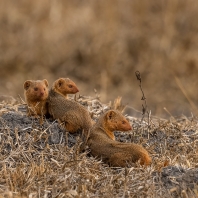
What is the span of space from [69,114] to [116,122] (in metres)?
0.51

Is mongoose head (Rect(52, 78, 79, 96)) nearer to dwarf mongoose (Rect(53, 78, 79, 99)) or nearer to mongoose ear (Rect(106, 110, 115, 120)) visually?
dwarf mongoose (Rect(53, 78, 79, 99))

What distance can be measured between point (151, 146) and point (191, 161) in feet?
1.63

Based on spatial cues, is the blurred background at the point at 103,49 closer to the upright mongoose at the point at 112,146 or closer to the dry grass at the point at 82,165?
the dry grass at the point at 82,165

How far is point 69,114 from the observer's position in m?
7.20

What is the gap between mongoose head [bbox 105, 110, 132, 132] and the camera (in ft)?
23.1

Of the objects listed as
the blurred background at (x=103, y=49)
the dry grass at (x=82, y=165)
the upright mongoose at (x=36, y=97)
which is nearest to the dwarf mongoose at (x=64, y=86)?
the upright mongoose at (x=36, y=97)

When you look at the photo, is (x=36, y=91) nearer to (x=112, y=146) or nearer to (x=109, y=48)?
(x=112, y=146)

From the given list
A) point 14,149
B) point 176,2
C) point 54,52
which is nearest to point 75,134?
point 14,149

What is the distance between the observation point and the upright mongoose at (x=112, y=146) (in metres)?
6.61

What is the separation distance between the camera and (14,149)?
699 cm

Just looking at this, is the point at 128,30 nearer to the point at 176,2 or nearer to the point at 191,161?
the point at 176,2

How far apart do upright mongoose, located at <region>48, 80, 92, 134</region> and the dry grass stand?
4.4 inches

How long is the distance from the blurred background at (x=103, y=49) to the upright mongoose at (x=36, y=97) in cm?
615

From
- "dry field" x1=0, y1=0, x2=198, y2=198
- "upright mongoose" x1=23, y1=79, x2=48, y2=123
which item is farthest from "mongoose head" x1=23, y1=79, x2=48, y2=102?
"dry field" x1=0, y1=0, x2=198, y2=198
